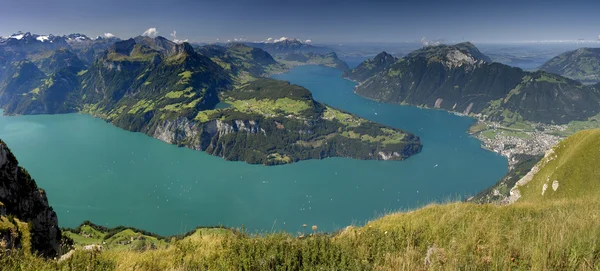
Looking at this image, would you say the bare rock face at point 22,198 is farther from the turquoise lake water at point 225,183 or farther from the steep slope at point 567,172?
the turquoise lake water at point 225,183

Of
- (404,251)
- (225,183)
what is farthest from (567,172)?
(225,183)

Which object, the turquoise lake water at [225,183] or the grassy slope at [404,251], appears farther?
the turquoise lake water at [225,183]

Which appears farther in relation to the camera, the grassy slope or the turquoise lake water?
the turquoise lake water

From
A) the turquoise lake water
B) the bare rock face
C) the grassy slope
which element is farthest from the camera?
the turquoise lake water

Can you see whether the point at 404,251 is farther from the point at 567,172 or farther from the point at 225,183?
the point at 225,183

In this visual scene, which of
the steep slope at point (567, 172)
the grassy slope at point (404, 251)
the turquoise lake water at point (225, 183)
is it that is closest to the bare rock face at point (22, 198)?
the grassy slope at point (404, 251)

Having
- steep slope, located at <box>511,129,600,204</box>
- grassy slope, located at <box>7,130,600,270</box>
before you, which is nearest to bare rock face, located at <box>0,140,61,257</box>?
grassy slope, located at <box>7,130,600,270</box>

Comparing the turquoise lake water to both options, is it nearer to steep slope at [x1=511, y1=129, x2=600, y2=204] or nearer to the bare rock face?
steep slope at [x1=511, y1=129, x2=600, y2=204]

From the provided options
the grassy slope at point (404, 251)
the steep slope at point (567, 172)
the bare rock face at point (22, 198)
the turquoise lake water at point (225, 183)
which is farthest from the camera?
the turquoise lake water at point (225, 183)

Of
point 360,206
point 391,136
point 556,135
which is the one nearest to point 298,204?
point 360,206

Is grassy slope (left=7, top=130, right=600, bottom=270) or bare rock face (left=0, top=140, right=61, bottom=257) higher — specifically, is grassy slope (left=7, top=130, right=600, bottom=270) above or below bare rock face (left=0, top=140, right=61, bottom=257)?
above
